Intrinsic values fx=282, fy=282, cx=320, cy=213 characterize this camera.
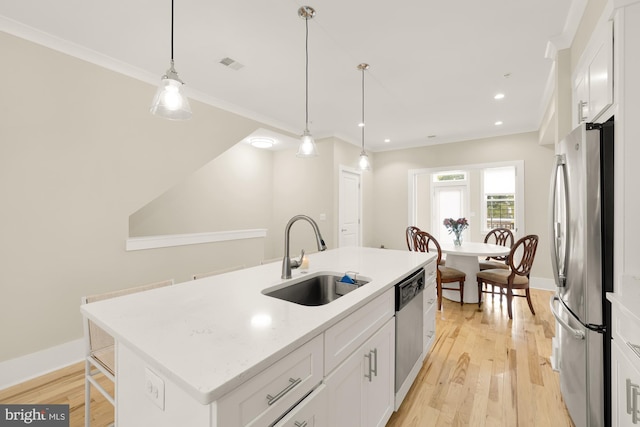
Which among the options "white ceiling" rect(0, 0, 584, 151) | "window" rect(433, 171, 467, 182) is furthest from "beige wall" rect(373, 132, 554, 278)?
"window" rect(433, 171, 467, 182)

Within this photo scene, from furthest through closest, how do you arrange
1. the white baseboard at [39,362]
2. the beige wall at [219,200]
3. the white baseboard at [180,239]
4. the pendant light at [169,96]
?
the beige wall at [219,200] < the white baseboard at [180,239] < the white baseboard at [39,362] < the pendant light at [169,96]

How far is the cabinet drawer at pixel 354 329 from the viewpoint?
1.11 metres

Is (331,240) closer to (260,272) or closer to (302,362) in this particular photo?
(260,272)

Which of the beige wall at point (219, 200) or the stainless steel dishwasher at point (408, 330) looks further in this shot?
the beige wall at point (219, 200)

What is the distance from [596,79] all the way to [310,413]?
2.27m

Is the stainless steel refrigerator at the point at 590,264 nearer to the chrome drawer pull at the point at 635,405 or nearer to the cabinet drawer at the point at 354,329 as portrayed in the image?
the chrome drawer pull at the point at 635,405

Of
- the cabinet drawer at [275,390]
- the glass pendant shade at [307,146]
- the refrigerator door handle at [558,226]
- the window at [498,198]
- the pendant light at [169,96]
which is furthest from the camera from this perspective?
the window at [498,198]

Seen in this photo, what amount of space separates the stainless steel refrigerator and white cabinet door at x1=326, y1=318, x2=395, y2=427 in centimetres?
99

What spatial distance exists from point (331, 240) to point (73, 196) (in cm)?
349

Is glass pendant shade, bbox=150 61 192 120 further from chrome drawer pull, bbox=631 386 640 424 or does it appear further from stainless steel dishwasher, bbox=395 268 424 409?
chrome drawer pull, bbox=631 386 640 424

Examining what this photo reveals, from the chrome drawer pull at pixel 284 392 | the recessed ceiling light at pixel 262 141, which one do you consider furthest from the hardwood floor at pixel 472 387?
the recessed ceiling light at pixel 262 141

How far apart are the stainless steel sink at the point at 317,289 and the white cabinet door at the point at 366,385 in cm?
34

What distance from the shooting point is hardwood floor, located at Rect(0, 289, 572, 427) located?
178 centimetres

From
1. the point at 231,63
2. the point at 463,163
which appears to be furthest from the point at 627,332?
the point at 463,163
